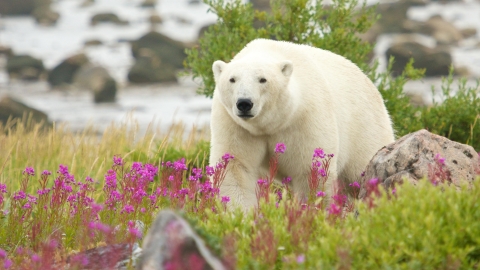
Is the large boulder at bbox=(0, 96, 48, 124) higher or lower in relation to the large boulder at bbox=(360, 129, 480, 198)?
lower

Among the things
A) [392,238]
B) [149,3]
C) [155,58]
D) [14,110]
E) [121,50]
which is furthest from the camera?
[149,3]

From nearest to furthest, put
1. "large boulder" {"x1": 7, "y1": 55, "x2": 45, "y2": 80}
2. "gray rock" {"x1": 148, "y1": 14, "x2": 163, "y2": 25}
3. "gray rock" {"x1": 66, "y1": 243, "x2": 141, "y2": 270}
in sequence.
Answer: "gray rock" {"x1": 66, "y1": 243, "x2": 141, "y2": 270} → "large boulder" {"x1": 7, "y1": 55, "x2": 45, "y2": 80} → "gray rock" {"x1": 148, "y1": 14, "x2": 163, "y2": 25}

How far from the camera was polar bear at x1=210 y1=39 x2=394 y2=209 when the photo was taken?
203 inches

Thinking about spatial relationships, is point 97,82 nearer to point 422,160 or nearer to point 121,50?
point 121,50

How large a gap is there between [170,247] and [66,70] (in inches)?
1079

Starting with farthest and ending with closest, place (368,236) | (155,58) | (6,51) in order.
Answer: (6,51), (155,58), (368,236)

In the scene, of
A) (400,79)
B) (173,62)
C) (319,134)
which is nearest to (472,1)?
(173,62)

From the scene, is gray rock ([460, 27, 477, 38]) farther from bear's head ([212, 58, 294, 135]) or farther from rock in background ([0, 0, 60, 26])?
bear's head ([212, 58, 294, 135])

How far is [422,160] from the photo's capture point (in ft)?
15.3

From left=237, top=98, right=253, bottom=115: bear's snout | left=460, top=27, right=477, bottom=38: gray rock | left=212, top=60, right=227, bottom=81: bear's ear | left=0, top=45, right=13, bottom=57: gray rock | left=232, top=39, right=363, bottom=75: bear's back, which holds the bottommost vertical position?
left=0, top=45, right=13, bottom=57: gray rock

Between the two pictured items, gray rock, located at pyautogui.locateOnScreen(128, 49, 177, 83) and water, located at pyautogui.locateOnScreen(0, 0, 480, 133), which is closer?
water, located at pyautogui.locateOnScreen(0, 0, 480, 133)

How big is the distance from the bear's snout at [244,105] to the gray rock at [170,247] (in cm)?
205

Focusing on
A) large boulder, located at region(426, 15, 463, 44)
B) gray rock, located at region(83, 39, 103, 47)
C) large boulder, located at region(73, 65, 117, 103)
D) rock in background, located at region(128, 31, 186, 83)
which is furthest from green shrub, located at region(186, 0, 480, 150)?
large boulder, located at region(426, 15, 463, 44)

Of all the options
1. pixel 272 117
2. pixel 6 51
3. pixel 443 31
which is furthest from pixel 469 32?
pixel 272 117
